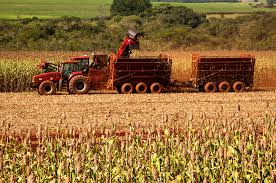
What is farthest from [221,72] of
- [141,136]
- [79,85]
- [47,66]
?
[141,136]

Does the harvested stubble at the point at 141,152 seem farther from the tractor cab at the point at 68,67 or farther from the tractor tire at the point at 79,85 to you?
the tractor cab at the point at 68,67

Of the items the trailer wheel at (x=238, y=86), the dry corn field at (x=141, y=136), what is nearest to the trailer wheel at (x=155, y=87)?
the dry corn field at (x=141, y=136)

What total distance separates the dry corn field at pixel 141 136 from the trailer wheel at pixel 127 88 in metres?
0.45

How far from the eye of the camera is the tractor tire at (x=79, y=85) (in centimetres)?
2128

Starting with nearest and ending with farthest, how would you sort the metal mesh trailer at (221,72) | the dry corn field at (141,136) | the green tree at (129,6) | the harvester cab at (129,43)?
1. the dry corn field at (141,136)
2. the harvester cab at (129,43)
3. the metal mesh trailer at (221,72)
4. the green tree at (129,6)

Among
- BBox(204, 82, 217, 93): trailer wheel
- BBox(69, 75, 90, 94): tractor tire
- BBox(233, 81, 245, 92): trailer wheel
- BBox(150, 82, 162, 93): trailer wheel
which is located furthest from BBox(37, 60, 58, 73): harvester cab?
BBox(233, 81, 245, 92): trailer wheel

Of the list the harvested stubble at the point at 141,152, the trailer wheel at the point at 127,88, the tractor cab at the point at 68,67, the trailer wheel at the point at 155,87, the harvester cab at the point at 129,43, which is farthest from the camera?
the trailer wheel at the point at 155,87

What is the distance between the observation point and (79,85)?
21453 mm

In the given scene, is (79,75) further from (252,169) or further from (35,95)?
(252,169)

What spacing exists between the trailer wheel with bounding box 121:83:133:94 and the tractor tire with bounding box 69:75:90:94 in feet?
3.92

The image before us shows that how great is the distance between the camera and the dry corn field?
784cm

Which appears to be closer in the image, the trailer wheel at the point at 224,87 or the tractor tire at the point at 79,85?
the tractor tire at the point at 79,85

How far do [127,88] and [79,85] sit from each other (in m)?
1.62

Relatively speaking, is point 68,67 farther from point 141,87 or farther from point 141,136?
point 141,136
